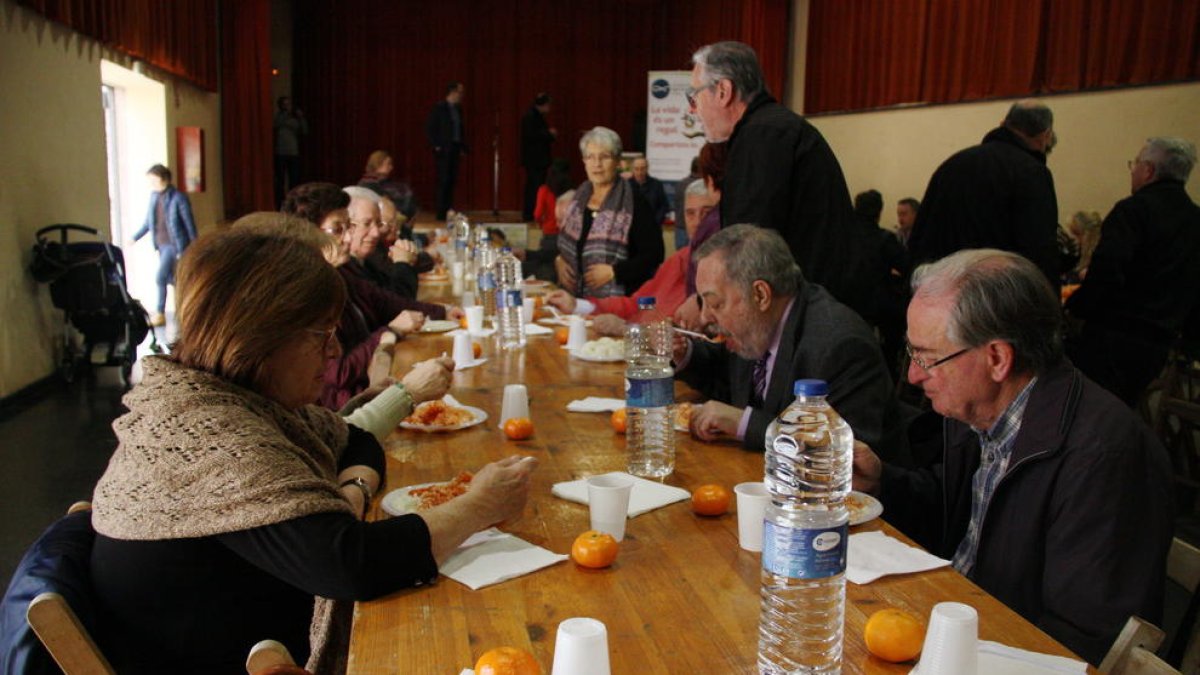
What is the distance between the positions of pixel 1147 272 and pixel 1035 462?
3396 mm

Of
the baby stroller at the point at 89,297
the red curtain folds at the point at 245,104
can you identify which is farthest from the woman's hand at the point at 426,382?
the red curtain folds at the point at 245,104

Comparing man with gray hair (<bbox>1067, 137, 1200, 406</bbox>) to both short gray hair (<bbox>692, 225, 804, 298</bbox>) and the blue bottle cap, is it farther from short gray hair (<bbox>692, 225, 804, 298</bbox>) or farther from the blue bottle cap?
the blue bottle cap

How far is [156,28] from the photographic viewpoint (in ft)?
31.6

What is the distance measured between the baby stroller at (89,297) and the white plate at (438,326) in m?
3.55

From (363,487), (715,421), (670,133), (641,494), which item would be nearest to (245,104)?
(670,133)

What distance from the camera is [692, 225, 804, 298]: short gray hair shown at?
2420 millimetres

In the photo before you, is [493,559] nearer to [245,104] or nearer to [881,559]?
[881,559]

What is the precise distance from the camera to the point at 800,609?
4.15 ft

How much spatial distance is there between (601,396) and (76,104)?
6561 mm

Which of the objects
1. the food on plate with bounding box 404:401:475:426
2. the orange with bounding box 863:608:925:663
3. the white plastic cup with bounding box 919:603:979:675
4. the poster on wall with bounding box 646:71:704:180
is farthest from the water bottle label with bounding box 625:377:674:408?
the poster on wall with bounding box 646:71:704:180

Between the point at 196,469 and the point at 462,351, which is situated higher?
the point at 196,469

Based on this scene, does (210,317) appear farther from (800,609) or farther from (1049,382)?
(1049,382)

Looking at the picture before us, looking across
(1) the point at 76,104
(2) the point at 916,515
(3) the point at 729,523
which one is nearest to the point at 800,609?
(3) the point at 729,523

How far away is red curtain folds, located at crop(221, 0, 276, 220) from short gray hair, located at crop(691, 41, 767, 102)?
37.3 feet
